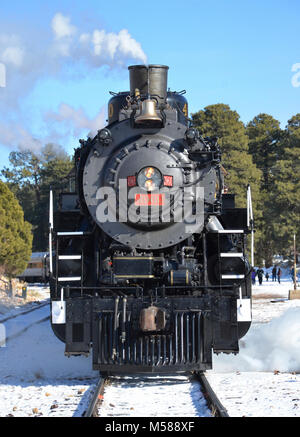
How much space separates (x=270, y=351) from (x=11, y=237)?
2032 cm

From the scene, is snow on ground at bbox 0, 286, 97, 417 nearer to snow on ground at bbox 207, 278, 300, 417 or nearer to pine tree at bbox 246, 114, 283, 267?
snow on ground at bbox 207, 278, 300, 417

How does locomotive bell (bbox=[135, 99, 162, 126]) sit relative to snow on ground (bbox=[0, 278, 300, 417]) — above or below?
above

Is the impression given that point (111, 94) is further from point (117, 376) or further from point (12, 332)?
point (12, 332)

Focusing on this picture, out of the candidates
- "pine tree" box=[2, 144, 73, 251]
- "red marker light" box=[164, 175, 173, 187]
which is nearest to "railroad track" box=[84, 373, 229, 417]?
"red marker light" box=[164, 175, 173, 187]

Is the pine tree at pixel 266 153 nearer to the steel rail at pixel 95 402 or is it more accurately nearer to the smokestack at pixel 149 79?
the smokestack at pixel 149 79

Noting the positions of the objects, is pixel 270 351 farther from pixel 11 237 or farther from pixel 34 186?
pixel 34 186

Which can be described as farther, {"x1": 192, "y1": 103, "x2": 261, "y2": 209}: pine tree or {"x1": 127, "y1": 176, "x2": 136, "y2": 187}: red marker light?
{"x1": 192, "y1": 103, "x2": 261, "y2": 209}: pine tree

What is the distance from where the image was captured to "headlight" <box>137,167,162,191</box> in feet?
29.0

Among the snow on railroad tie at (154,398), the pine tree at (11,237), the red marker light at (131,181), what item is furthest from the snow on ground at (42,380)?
the pine tree at (11,237)

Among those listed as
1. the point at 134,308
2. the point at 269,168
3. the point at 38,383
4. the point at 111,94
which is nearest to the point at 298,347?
the point at 134,308

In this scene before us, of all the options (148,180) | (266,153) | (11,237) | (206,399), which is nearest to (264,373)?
(206,399)

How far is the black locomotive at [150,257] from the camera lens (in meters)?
8.25

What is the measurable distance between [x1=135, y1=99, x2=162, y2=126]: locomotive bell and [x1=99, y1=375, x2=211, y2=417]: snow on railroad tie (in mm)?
3773

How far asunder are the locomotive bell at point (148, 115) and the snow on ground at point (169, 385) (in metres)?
3.79
